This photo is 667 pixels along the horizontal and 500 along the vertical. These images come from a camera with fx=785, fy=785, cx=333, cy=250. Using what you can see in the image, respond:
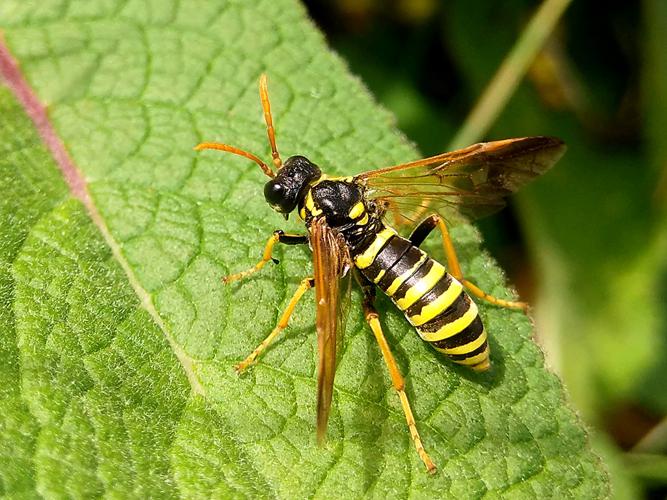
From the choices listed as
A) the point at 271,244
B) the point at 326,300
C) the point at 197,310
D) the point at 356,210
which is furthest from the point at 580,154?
the point at 197,310

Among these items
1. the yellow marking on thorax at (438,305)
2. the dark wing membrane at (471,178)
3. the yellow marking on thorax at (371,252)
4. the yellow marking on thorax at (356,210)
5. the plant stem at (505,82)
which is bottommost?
the yellow marking on thorax at (438,305)

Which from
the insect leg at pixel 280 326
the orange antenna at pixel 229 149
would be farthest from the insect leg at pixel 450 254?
the orange antenna at pixel 229 149

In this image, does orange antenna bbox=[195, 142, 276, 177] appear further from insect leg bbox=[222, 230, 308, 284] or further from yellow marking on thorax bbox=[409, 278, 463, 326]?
yellow marking on thorax bbox=[409, 278, 463, 326]

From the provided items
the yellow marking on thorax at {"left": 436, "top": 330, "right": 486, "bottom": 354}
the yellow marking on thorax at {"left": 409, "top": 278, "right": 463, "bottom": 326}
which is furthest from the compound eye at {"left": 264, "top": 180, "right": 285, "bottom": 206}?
the yellow marking on thorax at {"left": 436, "top": 330, "right": 486, "bottom": 354}

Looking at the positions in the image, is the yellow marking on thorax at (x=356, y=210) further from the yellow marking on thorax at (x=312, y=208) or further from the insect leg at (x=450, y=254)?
the insect leg at (x=450, y=254)

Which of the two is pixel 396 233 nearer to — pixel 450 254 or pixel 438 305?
pixel 450 254

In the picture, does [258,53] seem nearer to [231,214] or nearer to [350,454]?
[231,214]

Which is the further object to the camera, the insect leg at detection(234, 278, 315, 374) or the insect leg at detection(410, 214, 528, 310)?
the insect leg at detection(410, 214, 528, 310)
